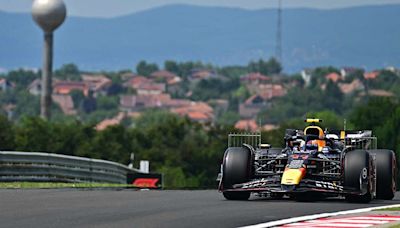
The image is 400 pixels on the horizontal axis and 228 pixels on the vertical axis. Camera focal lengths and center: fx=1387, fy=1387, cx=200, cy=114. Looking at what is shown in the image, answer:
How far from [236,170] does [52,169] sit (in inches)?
461

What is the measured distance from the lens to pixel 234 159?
22844 mm

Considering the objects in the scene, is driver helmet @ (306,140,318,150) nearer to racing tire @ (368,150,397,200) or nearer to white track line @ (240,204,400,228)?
racing tire @ (368,150,397,200)

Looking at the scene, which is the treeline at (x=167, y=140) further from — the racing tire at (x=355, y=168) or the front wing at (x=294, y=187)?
the racing tire at (x=355, y=168)

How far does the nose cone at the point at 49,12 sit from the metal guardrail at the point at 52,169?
234 feet

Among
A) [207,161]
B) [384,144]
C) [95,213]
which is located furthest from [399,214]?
[207,161]

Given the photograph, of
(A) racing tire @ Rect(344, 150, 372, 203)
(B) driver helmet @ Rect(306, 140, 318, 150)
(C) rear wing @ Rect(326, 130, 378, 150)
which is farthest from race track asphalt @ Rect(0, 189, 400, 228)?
(C) rear wing @ Rect(326, 130, 378, 150)

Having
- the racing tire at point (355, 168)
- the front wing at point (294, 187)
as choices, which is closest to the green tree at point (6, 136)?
the front wing at point (294, 187)

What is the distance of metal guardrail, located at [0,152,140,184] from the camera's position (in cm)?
3141

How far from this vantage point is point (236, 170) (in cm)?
2272

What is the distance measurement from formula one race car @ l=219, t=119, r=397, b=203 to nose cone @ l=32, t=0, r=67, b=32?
8759 cm

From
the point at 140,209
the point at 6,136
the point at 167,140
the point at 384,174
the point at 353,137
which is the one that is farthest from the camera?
the point at 167,140

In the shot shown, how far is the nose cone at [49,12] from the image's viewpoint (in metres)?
110

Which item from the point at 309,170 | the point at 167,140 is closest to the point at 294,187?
the point at 309,170

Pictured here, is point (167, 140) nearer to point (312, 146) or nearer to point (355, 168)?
point (312, 146)
